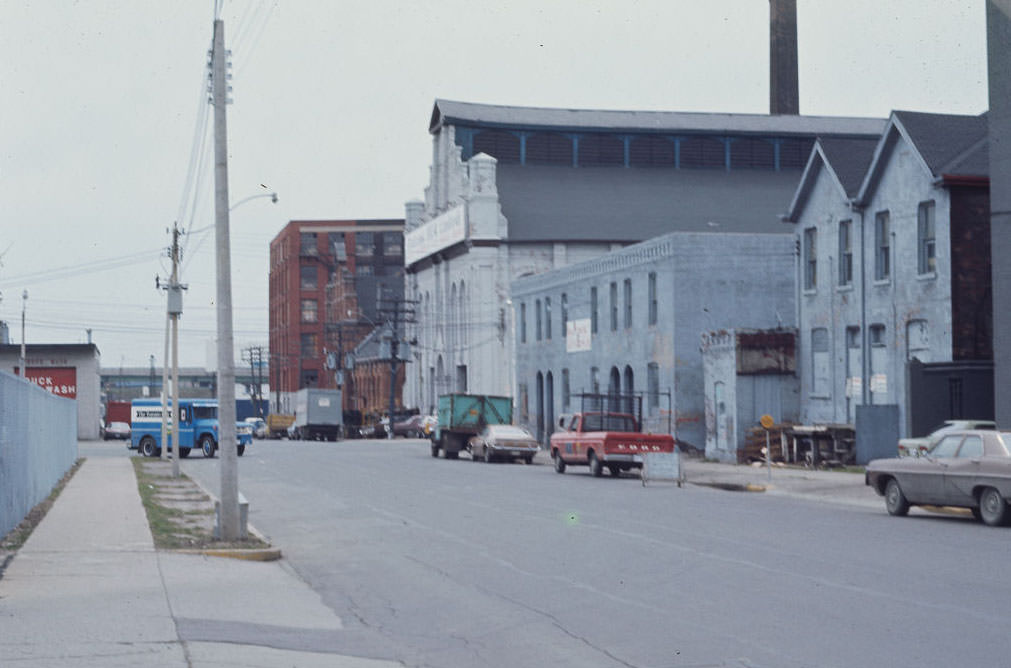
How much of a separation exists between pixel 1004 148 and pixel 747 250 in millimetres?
20008

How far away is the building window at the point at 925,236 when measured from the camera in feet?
127

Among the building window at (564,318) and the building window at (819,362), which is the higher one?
the building window at (564,318)

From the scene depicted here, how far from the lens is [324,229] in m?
142

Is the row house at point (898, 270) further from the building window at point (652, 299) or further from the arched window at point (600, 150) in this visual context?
the arched window at point (600, 150)

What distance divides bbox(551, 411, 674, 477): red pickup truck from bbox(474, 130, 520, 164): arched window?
4584cm

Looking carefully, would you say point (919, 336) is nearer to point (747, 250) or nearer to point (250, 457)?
point (747, 250)

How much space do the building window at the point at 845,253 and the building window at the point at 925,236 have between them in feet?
14.3

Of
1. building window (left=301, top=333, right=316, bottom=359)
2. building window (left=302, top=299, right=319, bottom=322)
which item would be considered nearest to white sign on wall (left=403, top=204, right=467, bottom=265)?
building window (left=301, top=333, right=316, bottom=359)

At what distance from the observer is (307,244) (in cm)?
14312

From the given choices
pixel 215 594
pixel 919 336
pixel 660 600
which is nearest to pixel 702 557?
pixel 660 600

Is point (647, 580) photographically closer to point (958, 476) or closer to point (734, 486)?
point (958, 476)

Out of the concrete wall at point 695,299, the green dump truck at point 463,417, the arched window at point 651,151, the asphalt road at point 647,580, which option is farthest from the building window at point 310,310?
the asphalt road at point 647,580

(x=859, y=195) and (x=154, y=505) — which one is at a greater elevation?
(x=859, y=195)

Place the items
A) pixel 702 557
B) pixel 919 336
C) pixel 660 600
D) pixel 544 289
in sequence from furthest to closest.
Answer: pixel 544 289 < pixel 919 336 < pixel 702 557 < pixel 660 600
